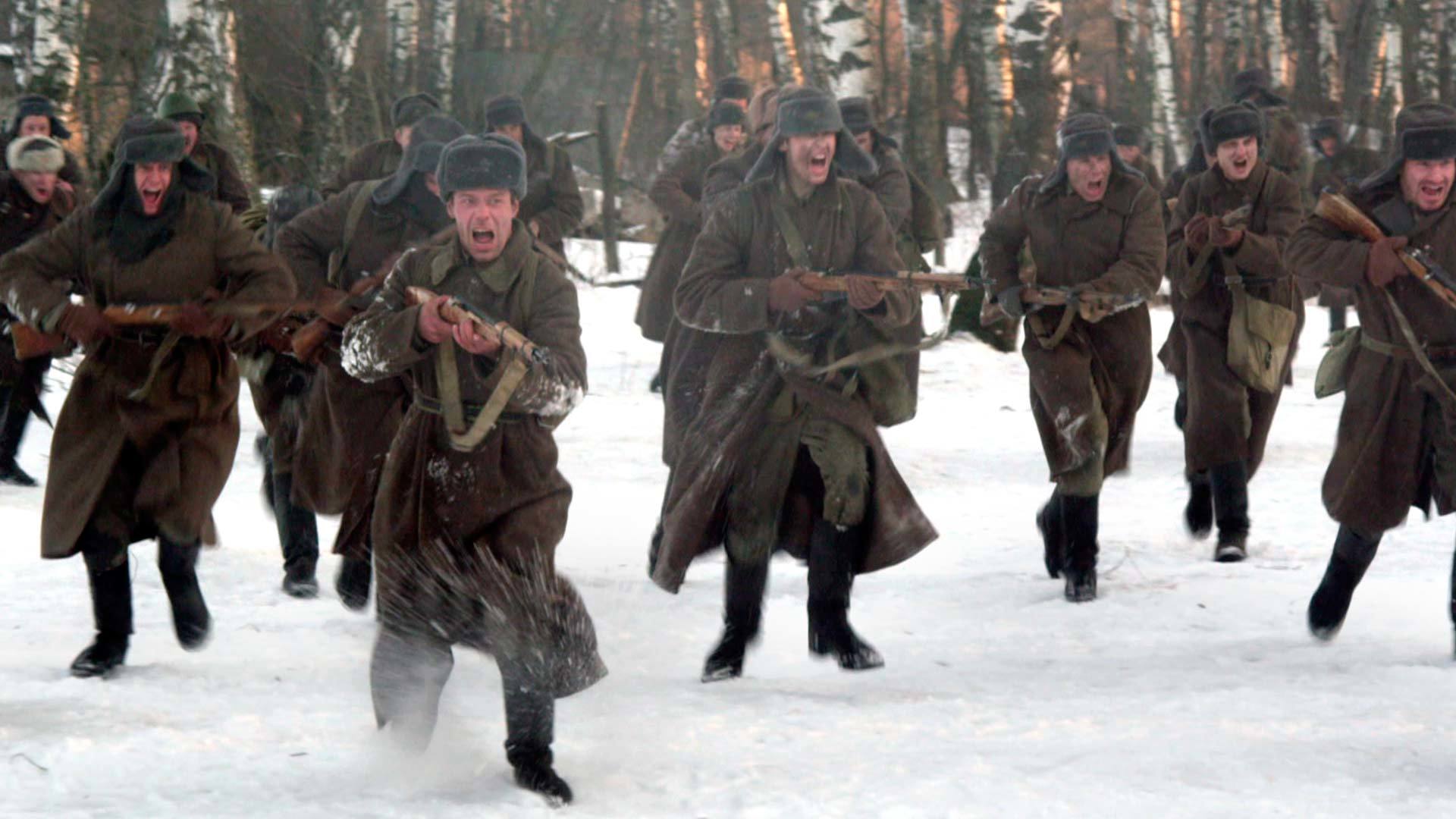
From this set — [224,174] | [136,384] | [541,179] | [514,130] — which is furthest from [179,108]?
[136,384]

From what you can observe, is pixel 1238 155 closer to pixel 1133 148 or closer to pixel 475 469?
pixel 1133 148

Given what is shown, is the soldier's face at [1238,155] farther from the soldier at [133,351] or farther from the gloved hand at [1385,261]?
the soldier at [133,351]

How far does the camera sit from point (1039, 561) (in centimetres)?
914

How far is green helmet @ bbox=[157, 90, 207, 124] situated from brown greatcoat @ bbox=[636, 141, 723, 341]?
7.74 feet

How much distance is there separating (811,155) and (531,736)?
2.39 meters

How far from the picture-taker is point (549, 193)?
11234 millimetres

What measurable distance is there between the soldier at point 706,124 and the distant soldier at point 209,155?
2.28m

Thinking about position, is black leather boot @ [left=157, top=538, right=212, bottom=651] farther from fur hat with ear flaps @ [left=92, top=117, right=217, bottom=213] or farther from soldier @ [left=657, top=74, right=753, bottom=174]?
soldier @ [left=657, top=74, right=753, bottom=174]

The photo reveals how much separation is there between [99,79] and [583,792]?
15.8m

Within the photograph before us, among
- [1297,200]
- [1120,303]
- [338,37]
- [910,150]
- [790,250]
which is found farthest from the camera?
[910,150]

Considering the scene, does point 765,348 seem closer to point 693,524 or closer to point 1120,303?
point 693,524

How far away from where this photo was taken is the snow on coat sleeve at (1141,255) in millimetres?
7891

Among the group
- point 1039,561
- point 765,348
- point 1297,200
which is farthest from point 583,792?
point 1297,200

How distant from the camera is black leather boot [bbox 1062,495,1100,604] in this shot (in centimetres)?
812
